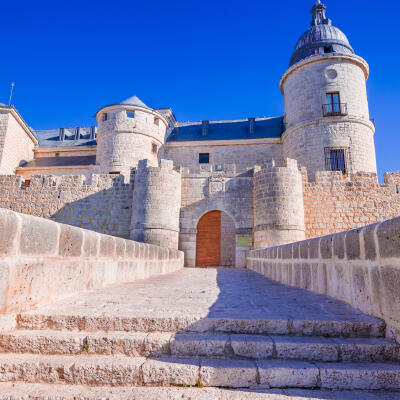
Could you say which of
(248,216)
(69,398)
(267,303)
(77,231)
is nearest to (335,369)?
(267,303)

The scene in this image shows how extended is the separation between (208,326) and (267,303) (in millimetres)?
924

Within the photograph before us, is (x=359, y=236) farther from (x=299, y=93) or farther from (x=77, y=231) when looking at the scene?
(x=299, y=93)

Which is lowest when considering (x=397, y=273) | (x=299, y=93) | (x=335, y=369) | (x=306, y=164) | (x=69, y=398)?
(x=69, y=398)

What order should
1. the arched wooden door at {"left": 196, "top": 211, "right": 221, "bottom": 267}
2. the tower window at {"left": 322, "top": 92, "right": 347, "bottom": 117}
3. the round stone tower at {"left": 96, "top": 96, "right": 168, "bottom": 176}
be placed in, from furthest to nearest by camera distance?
1. the round stone tower at {"left": 96, "top": 96, "right": 168, "bottom": 176}
2. the arched wooden door at {"left": 196, "top": 211, "right": 221, "bottom": 267}
3. the tower window at {"left": 322, "top": 92, "right": 347, "bottom": 117}

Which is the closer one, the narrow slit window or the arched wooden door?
the narrow slit window

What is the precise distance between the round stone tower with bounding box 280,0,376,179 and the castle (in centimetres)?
6

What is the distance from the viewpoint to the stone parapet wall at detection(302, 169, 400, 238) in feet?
40.9

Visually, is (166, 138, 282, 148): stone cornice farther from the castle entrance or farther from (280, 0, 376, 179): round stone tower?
the castle entrance

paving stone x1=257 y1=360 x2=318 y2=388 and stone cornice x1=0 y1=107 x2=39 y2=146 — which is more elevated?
stone cornice x1=0 y1=107 x2=39 y2=146

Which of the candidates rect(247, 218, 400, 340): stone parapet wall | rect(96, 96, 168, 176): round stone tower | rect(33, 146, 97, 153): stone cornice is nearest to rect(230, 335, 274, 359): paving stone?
rect(247, 218, 400, 340): stone parapet wall

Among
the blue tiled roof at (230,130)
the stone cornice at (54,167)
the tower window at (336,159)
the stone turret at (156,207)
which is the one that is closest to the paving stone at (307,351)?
the stone turret at (156,207)

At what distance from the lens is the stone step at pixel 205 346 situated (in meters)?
1.75

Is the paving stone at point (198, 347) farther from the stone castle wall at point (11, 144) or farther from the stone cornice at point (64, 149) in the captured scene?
the stone cornice at point (64, 149)

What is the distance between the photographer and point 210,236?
60.2 ft
